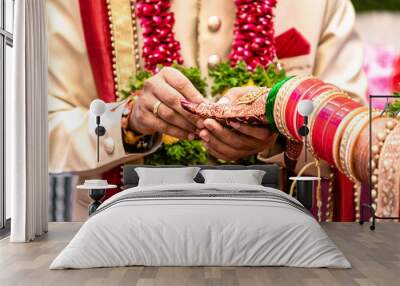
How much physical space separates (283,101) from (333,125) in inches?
27.6

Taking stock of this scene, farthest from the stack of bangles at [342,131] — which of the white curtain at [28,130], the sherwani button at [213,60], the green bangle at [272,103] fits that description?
the white curtain at [28,130]

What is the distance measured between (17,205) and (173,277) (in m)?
2.16

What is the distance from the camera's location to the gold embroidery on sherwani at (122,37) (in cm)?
661

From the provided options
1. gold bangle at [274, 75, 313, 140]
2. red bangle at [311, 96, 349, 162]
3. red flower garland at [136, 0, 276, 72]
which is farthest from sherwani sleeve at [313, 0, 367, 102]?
red bangle at [311, 96, 349, 162]

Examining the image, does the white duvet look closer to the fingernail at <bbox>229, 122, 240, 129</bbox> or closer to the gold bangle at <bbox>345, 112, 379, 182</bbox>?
the gold bangle at <bbox>345, 112, 379, 182</bbox>

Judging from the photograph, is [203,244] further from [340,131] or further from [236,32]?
[236,32]

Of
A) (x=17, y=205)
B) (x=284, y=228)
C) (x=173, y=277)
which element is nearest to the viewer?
(x=173, y=277)

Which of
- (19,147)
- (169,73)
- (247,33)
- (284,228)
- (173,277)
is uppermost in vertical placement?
(247,33)

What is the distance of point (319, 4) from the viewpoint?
21.9ft

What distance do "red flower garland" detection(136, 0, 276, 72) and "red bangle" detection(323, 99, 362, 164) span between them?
3.80 ft

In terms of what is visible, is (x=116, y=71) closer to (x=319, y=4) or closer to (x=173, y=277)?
(x=319, y=4)

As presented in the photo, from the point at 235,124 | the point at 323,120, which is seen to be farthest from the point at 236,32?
the point at 323,120

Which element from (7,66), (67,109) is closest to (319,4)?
(67,109)

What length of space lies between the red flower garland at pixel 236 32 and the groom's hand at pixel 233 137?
40 cm
